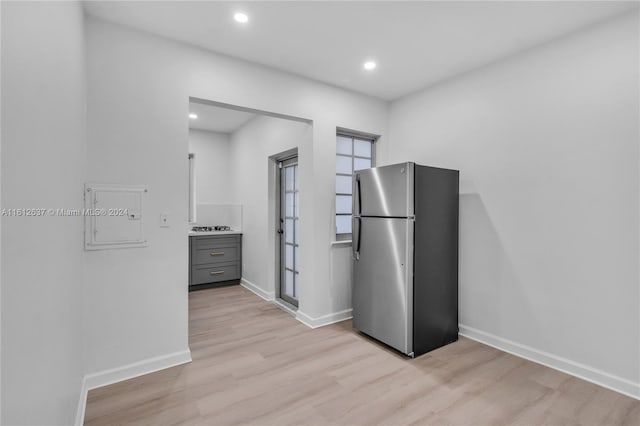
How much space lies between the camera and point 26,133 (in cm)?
89

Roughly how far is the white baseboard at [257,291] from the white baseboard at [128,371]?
5.85ft

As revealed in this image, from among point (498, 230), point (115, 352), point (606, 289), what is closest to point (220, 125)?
point (115, 352)

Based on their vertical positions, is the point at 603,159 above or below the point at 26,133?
above

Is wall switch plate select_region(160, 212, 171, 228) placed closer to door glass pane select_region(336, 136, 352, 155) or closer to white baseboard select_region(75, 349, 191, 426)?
white baseboard select_region(75, 349, 191, 426)

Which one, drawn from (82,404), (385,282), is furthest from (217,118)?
(82,404)

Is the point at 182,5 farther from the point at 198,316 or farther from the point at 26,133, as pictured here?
the point at 198,316

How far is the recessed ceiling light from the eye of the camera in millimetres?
2215

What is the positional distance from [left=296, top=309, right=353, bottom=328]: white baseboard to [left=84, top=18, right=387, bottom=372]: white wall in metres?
1.33

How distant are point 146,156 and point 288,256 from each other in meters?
2.35

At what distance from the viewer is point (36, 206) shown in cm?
99

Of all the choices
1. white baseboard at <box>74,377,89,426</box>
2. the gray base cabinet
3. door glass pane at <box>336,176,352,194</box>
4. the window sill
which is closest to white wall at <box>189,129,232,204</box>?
the gray base cabinet

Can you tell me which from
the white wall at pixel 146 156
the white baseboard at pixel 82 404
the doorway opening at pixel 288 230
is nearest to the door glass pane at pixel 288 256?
the doorway opening at pixel 288 230

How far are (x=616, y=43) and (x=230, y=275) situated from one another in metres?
5.20

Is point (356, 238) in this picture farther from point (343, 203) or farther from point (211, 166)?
point (211, 166)
